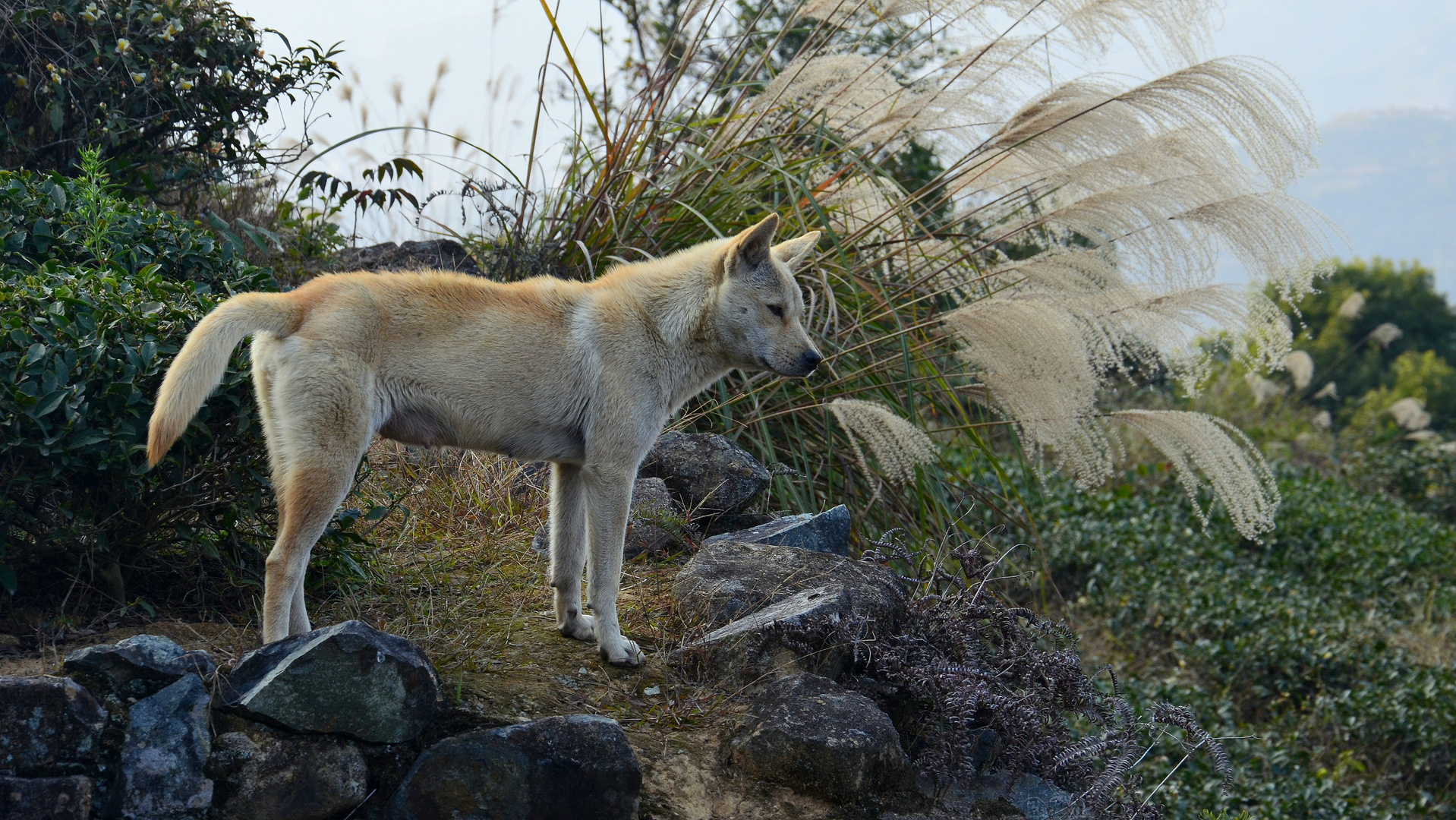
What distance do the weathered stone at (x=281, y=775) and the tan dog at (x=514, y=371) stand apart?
41 cm

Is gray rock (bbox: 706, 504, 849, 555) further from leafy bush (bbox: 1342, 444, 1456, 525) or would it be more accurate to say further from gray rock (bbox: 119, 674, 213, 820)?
leafy bush (bbox: 1342, 444, 1456, 525)

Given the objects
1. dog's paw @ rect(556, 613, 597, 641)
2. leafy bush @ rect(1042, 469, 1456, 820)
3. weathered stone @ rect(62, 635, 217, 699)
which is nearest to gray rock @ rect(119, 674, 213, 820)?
weathered stone @ rect(62, 635, 217, 699)

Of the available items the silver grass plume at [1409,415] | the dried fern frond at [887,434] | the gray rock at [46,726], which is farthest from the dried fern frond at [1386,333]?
the gray rock at [46,726]

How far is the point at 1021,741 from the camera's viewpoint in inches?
140

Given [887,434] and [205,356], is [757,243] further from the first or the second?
[205,356]

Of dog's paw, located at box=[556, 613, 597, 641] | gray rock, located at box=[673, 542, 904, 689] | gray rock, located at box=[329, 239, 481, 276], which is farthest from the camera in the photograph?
gray rock, located at box=[329, 239, 481, 276]

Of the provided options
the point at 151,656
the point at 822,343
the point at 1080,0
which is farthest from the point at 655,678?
the point at 1080,0

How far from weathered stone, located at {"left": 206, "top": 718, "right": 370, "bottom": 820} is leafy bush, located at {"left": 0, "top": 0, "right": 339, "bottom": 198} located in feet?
11.5

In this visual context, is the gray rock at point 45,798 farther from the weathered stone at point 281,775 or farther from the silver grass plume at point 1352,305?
the silver grass plume at point 1352,305

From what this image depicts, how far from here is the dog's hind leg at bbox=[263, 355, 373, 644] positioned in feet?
10.2

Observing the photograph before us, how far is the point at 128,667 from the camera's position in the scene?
2.79 meters

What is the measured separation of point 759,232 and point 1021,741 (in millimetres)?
2049

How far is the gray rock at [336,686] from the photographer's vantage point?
2850mm

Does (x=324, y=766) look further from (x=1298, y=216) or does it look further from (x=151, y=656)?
(x=1298, y=216)
